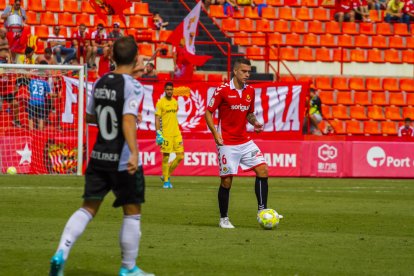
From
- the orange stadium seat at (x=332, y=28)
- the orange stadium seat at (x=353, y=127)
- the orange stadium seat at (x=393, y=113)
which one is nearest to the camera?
the orange stadium seat at (x=353, y=127)

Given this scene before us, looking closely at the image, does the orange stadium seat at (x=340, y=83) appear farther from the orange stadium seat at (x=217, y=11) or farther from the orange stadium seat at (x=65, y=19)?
the orange stadium seat at (x=65, y=19)

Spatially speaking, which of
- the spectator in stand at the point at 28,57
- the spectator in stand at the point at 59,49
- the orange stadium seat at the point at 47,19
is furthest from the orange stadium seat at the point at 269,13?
the spectator in stand at the point at 28,57

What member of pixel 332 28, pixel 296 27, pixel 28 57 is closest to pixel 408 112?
pixel 332 28

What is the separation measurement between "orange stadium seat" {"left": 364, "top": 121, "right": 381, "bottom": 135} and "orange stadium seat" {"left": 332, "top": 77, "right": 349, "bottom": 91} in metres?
1.53

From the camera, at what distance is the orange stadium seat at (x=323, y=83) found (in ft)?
112

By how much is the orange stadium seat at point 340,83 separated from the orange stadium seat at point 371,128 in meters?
1.53

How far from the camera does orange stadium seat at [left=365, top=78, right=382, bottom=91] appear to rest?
3497cm

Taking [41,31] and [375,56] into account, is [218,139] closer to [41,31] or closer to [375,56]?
[41,31]

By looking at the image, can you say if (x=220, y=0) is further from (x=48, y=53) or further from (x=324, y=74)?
(x=48, y=53)

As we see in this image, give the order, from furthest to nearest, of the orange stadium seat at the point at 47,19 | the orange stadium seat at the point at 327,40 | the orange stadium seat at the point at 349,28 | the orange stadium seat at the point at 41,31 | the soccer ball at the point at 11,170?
the orange stadium seat at the point at 349,28 → the orange stadium seat at the point at 327,40 → the orange stadium seat at the point at 47,19 → the orange stadium seat at the point at 41,31 → the soccer ball at the point at 11,170

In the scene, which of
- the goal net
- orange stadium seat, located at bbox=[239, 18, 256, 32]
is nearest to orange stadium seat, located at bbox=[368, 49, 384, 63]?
orange stadium seat, located at bbox=[239, 18, 256, 32]

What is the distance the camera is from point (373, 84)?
115 ft

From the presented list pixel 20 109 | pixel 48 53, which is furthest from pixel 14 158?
pixel 48 53

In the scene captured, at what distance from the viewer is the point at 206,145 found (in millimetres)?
27438
